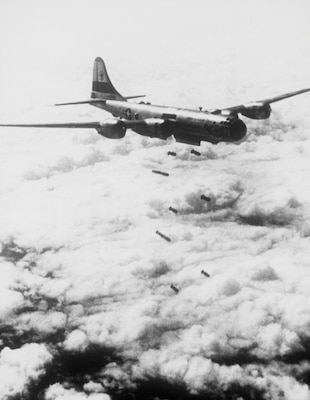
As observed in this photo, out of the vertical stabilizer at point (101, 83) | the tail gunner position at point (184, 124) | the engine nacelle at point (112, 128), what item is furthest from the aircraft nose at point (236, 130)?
the vertical stabilizer at point (101, 83)

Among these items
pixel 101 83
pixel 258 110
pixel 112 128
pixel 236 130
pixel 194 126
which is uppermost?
pixel 101 83

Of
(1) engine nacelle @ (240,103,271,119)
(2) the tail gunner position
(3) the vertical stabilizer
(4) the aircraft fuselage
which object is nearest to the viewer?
(4) the aircraft fuselage

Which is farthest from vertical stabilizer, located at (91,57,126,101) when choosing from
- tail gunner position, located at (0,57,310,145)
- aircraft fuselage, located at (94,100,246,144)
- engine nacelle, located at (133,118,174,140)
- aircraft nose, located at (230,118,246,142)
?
aircraft nose, located at (230,118,246,142)

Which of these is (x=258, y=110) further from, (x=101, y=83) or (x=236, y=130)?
(x=101, y=83)

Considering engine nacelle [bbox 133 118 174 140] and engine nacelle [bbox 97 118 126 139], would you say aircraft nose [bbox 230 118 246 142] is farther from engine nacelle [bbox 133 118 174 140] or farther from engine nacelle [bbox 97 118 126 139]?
engine nacelle [bbox 97 118 126 139]

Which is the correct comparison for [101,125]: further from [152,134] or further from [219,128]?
[219,128]

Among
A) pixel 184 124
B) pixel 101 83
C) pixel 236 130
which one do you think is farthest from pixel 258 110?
pixel 101 83
